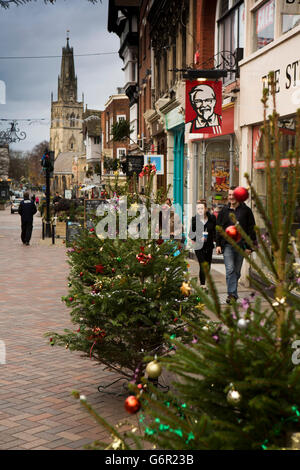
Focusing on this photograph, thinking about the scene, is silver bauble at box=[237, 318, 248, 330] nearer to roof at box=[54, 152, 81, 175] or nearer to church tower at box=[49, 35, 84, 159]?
roof at box=[54, 152, 81, 175]

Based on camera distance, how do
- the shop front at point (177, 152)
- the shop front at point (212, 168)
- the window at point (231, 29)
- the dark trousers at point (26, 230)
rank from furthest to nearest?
the dark trousers at point (26, 230)
the shop front at point (177, 152)
the shop front at point (212, 168)
the window at point (231, 29)

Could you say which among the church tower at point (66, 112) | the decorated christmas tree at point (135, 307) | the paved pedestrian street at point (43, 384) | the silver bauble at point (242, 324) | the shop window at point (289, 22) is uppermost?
the church tower at point (66, 112)

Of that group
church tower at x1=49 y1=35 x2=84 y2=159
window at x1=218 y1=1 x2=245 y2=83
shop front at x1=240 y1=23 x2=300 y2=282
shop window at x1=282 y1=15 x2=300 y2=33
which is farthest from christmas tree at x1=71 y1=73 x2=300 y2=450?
church tower at x1=49 y1=35 x2=84 y2=159

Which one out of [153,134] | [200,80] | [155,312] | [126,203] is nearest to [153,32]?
[153,134]

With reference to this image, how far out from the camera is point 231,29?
51.8 feet

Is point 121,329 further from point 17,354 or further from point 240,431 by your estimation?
point 240,431

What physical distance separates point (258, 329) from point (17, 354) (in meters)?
5.40

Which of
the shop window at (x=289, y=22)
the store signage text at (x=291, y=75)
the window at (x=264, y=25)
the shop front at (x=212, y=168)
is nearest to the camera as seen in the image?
the store signage text at (x=291, y=75)

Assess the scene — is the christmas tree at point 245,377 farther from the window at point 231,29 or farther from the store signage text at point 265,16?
the window at point 231,29

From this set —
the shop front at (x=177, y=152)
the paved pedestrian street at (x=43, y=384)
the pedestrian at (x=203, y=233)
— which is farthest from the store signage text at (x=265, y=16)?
the shop front at (x=177, y=152)

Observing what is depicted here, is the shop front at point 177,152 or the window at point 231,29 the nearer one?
the window at point 231,29

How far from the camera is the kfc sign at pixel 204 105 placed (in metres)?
15.0

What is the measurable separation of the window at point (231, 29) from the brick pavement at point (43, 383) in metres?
6.32

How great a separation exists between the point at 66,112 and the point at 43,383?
559 ft
